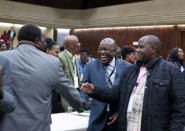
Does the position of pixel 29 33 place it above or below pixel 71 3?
below

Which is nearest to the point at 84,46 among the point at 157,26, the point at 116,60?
the point at 157,26

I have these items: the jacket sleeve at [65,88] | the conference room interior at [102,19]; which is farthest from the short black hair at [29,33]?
the conference room interior at [102,19]

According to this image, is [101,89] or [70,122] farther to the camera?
[70,122]

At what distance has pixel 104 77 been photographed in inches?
135

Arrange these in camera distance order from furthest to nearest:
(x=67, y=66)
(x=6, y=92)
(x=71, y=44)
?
(x=71, y=44), (x=67, y=66), (x=6, y=92)

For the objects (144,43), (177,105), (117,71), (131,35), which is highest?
(131,35)

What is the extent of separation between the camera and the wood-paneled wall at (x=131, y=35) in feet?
46.6

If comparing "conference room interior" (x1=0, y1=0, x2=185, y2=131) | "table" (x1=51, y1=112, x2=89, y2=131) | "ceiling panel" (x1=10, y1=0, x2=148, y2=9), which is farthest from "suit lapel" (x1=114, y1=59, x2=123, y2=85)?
"ceiling panel" (x1=10, y1=0, x2=148, y2=9)

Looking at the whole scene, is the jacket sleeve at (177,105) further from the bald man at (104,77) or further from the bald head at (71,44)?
the bald head at (71,44)

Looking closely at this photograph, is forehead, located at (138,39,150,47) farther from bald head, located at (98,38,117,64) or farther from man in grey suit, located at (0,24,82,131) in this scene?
man in grey suit, located at (0,24,82,131)

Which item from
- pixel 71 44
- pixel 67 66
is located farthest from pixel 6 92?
pixel 71 44

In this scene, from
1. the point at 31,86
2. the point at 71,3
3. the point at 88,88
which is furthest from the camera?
the point at 71,3

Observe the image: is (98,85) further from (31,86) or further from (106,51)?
(31,86)

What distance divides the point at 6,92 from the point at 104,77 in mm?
1644
